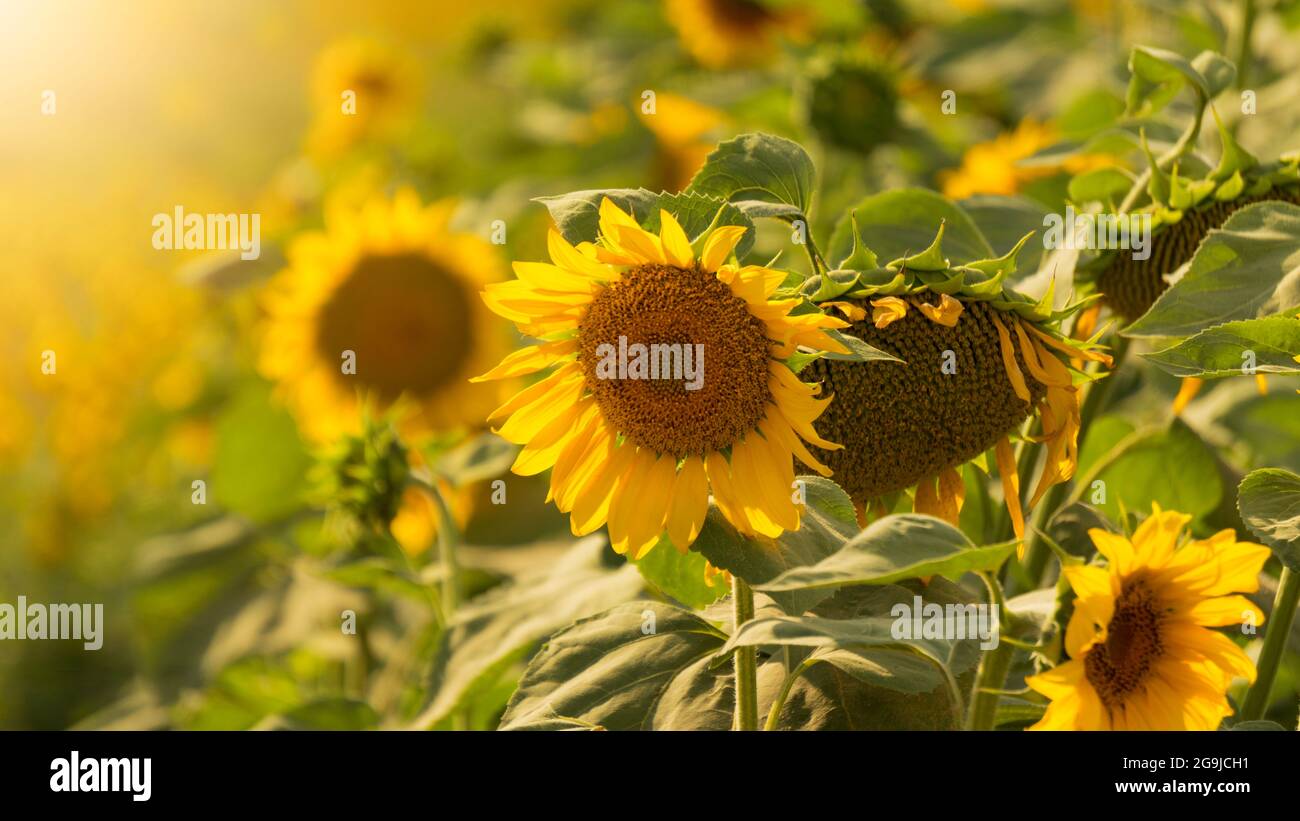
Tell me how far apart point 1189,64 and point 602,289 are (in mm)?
365

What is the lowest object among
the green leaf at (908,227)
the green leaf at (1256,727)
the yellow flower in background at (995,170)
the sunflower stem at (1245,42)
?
the green leaf at (1256,727)

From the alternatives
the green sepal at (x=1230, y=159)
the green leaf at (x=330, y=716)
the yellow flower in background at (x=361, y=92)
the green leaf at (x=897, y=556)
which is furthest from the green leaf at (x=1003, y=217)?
the yellow flower in background at (x=361, y=92)

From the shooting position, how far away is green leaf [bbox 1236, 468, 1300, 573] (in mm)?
591

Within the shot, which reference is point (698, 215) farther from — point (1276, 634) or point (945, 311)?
point (1276, 634)

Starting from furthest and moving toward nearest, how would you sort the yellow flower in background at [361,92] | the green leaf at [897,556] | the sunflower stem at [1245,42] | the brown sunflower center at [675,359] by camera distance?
1. the yellow flower in background at [361,92]
2. the sunflower stem at [1245,42]
3. the brown sunflower center at [675,359]
4. the green leaf at [897,556]

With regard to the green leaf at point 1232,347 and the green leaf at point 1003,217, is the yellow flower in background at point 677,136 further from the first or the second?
the green leaf at point 1232,347

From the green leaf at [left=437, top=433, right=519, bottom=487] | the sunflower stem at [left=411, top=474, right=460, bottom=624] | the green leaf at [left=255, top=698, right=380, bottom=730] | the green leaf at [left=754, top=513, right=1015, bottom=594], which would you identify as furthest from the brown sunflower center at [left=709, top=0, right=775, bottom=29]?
the green leaf at [left=754, top=513, right=1015, bottom=594]

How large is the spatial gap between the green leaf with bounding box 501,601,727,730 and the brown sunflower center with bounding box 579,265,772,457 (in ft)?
0.40

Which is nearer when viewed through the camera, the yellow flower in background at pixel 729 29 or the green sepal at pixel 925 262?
the green sepal at pixel 925 262

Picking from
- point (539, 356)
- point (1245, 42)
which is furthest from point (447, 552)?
point (1245, 42)

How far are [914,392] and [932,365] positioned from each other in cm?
1

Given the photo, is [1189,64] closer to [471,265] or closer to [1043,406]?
[1043,406]

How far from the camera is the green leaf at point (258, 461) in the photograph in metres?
1.51

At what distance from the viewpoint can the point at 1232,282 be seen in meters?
0.66
